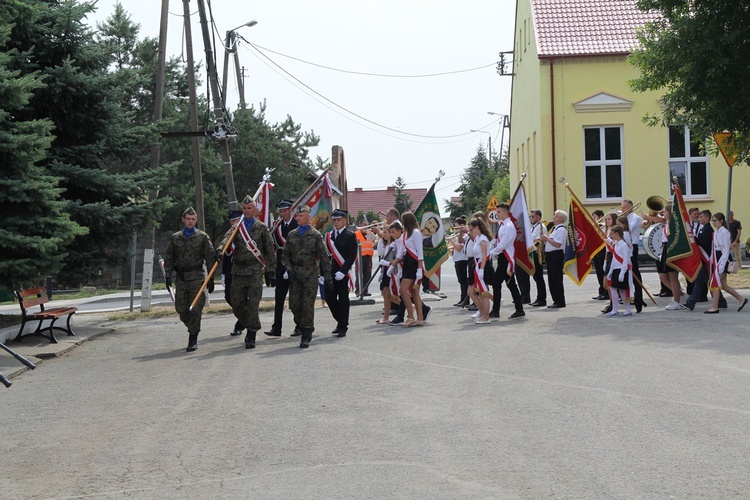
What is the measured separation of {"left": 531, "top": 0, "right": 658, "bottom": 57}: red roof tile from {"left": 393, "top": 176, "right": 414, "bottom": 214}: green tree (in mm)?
75629

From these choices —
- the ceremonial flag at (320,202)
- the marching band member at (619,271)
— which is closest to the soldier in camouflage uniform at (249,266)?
the ceremonial flag at (320,202)

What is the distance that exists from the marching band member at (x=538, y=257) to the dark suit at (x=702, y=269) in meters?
2.74

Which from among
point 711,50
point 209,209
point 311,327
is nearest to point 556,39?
point 209,209

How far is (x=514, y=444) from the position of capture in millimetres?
7051

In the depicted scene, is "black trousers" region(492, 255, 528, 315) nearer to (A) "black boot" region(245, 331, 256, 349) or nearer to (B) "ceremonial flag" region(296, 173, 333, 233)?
(B) "ceremonial flag" region(296, 173, 333, 233)

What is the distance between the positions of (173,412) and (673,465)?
164 inches

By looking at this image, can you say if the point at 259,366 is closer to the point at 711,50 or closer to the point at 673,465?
the point at 673,465

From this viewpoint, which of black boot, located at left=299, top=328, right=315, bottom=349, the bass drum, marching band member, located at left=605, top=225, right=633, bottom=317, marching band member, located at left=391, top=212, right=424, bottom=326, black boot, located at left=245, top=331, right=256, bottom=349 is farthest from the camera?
the bass drum

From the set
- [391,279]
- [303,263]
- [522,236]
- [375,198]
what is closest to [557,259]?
[522,236]

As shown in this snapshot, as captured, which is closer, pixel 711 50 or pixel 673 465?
pixel 673 465

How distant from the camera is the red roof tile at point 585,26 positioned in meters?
37.1

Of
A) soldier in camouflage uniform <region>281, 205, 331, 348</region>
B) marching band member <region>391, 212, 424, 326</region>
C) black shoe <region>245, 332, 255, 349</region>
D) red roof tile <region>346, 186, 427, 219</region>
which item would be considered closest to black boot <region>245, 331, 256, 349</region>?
black shoe <region>245, 332, 255, 349</region>

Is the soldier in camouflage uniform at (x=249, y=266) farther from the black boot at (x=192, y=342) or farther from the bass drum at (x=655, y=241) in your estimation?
the bass drum at (x=655, y=241)

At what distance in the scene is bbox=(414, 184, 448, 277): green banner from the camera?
20406 mm
